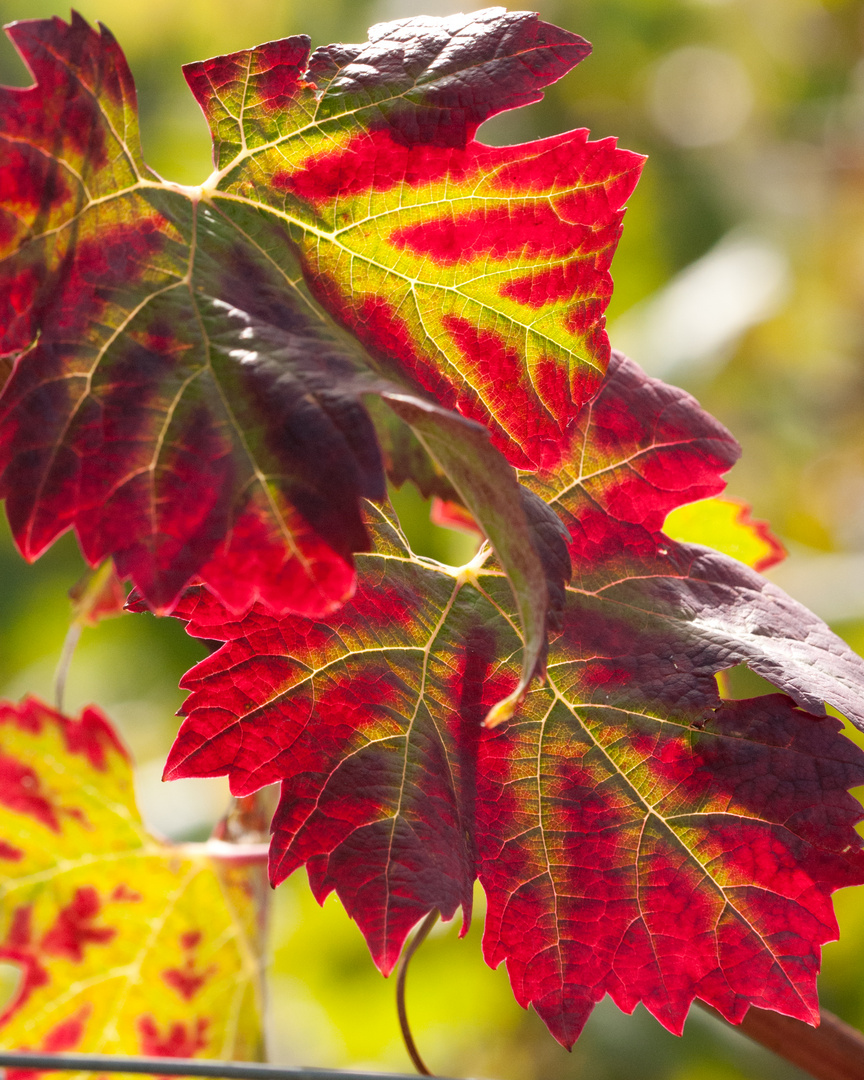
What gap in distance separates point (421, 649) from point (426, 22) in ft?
0.67

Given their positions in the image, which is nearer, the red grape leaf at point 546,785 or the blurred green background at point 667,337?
the red grape leaf at point 546,785

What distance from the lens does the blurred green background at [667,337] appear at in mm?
1520

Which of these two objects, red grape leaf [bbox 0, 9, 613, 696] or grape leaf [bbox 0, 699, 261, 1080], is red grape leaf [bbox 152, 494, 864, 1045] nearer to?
red grape leaf [bbox 0, 9, 613, 696]

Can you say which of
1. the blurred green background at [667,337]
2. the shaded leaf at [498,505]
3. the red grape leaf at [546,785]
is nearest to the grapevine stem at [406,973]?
the red grape leaf at [546,785]

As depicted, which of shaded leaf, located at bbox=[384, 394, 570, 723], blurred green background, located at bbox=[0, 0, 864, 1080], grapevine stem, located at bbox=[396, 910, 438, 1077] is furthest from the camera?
blurred green background, located at bbox=[0, 0, 864, 1080]

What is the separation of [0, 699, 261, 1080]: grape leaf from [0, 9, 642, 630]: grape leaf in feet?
0.99

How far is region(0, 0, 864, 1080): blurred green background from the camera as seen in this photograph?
1.52 metres

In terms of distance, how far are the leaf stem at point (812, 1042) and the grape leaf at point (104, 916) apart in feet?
0.83

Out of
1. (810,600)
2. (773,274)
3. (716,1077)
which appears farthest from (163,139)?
(716,1077)

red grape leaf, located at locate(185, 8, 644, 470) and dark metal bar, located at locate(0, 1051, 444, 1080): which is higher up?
red grape leaf, located at locate(185, 8, 644, 470)

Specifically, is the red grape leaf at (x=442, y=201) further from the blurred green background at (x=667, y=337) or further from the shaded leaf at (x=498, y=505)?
the blurred green background at (x=667, y=337)

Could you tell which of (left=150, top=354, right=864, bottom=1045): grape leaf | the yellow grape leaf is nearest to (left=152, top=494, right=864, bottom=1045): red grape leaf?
(left=150, top=354, right=864, bottom=1045): grape leaf

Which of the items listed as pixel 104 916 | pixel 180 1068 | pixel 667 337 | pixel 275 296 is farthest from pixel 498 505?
pixel 667 337

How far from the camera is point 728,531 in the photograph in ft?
1.63
